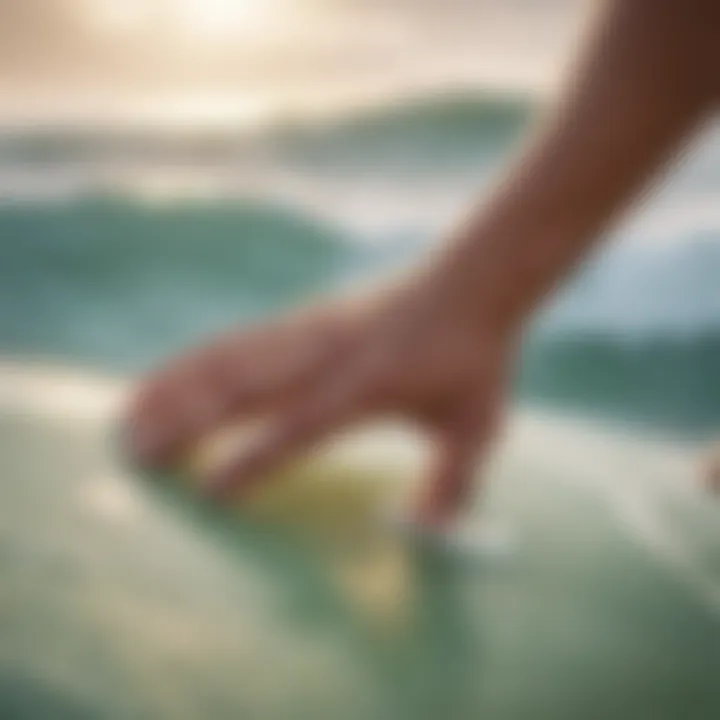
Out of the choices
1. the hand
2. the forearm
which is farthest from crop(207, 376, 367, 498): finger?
the forearm

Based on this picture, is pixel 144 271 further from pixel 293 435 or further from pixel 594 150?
pixel 594 150

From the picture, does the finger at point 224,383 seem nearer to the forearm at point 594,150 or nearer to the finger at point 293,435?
the finger at point 293,435

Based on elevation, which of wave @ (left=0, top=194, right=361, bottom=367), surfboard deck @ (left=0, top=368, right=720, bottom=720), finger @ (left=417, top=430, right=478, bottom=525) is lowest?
surfboard deck @ (left=0, top=368, right=720, bottom=720)

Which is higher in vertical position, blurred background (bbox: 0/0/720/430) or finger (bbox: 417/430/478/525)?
blurred background (bbox: 0/0/720/430)

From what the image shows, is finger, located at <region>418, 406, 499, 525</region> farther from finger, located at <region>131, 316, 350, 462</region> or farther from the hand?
finger, located at <region>131, 316, 350, 462</region>

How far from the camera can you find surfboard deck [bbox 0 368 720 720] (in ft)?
2.65

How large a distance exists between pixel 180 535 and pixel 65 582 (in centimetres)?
9

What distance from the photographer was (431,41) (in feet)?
3.01

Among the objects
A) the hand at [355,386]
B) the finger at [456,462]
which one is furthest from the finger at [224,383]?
the finger at [456,462]

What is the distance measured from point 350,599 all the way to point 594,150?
39cm

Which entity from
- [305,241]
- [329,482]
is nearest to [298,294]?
[305,241]

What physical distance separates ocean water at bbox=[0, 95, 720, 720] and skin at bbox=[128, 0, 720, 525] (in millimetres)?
22

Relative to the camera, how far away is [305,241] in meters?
0.89

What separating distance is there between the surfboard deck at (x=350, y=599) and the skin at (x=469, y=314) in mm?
45
